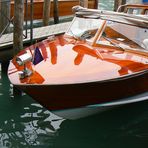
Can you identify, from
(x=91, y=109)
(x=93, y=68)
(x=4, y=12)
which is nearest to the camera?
(x=93, y=68)

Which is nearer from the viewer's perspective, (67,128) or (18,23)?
(67,128)

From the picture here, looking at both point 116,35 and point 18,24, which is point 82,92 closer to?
point 116,35

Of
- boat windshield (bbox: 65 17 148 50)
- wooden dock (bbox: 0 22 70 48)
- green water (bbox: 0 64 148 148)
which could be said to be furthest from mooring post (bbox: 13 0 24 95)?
boat windshield (bbox: 65 17 148 50)

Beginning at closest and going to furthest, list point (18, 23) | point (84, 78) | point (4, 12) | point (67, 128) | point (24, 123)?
1. point (84, 78)
2. point (67, 128)
3. point (24, 123)
4. point (18, 23)
5. point (4, 12)

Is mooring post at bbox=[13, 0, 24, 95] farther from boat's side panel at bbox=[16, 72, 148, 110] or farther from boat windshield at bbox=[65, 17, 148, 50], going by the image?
boat's side panel at bbox=[16, 72, 148, 110]

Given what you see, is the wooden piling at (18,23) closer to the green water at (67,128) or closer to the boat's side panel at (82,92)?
the green water at (67,128)

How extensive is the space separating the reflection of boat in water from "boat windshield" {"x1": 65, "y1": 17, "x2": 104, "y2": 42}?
2 centimetres

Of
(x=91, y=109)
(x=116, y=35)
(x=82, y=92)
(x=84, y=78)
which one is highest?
(x=116, y=35)

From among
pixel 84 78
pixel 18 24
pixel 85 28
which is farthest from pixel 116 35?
pixel 18 24

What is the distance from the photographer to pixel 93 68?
5.13 m

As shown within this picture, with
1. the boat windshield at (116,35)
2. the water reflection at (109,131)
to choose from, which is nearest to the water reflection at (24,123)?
the water reflection at (109,131)

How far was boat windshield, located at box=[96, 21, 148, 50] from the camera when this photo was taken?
19.3 ft

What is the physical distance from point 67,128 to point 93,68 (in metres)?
1.23

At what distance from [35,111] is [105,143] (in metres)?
1.47
